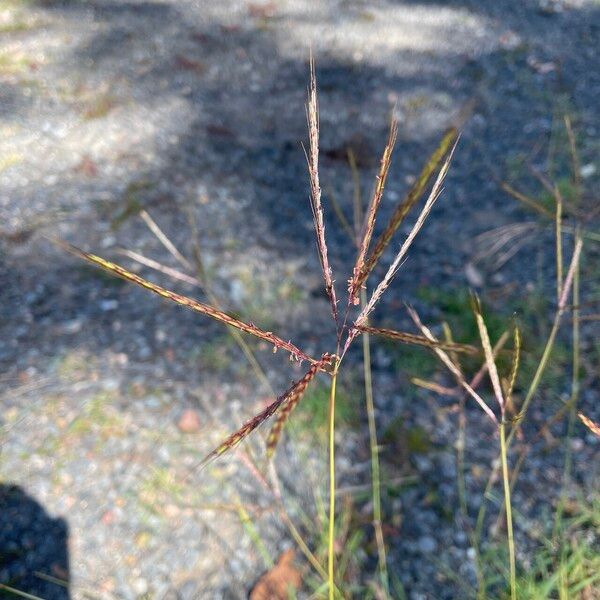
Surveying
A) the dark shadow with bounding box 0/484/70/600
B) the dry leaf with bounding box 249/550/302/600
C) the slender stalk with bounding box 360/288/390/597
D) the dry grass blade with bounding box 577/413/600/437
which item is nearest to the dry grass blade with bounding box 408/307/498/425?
the dry grass blade with bounding box 577/413/600/437

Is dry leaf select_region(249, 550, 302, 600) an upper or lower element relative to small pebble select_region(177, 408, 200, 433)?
lower

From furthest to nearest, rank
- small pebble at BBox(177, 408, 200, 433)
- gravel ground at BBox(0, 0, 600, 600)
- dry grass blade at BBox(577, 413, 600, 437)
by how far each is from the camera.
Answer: small pebble at BBox(177, 408, 200, 433) < gravel ground at BBox(0, 0, 600, 600) < dry grass blade at BBox(577, 413, 600, 437)

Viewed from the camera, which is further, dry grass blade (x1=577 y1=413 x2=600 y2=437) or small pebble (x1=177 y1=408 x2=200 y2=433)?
small pebble (x1=177 y1=408 x2=200 y2=433)

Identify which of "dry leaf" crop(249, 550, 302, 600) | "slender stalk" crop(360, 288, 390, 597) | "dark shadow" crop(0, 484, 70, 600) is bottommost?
"dry leaf" crop(249, 550, 302, 600)

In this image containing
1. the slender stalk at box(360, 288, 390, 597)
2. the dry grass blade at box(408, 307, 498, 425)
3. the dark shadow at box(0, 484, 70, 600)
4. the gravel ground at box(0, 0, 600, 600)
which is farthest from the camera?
the gravel ground at box(0, 0, 600, 600)

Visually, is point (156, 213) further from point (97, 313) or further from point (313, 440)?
point (313, 440)

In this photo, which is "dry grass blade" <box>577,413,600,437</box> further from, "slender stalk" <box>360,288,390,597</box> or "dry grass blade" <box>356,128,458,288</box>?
"slender stalk" <box>360,288,390,597</box>

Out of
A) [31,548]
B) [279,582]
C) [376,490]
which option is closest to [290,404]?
[376,490]
